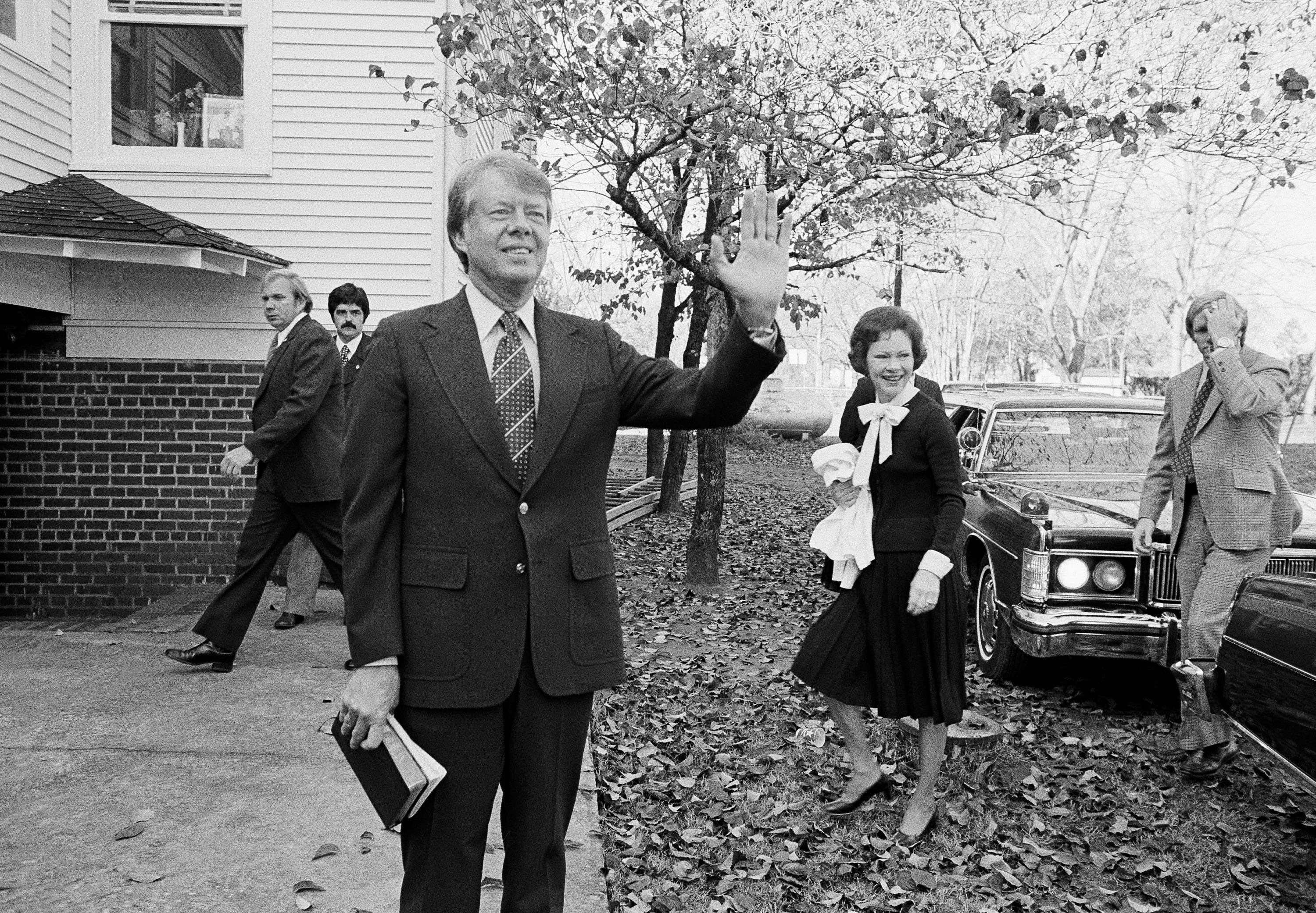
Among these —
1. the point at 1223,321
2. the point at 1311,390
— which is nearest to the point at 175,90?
the point at 1223,321

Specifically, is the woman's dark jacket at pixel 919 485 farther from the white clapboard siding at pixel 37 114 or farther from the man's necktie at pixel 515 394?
the white clapboard siding at pixel 37 114

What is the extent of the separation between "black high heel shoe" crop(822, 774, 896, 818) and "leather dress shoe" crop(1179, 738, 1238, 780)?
1.58 meters

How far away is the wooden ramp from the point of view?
1434 centimetres

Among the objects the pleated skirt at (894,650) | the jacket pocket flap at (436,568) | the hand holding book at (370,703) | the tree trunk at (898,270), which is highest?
the tree trunk at (898,270)

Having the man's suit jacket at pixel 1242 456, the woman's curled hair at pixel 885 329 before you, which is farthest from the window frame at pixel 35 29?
the man's suit jacket at pixel 1242 456

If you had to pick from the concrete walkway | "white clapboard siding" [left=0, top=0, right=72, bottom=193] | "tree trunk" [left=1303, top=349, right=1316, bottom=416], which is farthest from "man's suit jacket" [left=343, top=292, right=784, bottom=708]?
"tree trunk" [left=1303, top=349, right=1316, bottom=416]

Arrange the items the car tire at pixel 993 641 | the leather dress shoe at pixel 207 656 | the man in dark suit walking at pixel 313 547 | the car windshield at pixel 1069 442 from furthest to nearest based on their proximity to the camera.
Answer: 1. the car windshield at pixel 1069 442
2. the man in dark suit walking at pixel 313 547
3. the car tire at pixel 993 641
4. the leather dress shoe at pixel 207 656

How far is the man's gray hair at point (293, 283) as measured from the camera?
6.75 metres

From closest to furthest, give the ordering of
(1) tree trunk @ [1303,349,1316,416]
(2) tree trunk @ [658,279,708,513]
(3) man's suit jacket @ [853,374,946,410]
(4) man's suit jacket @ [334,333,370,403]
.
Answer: (3) man's suit jacket @ [853,374,946,410]
(4) man's suit jacket @ [334,333,370,403]
(2) tree trunk @ [658,279,708,513]
(1) tree trunk @ [1303,349,1316,416]

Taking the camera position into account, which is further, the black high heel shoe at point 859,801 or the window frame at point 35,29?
the window frame at point 35,29

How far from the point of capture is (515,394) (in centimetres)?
282

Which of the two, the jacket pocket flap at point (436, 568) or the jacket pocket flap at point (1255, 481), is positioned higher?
the jacket pocket flap at point (1255, 481)

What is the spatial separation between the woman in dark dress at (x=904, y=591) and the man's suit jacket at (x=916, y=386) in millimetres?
314

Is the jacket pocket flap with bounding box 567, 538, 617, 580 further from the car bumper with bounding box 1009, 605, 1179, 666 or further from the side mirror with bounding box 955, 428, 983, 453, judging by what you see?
the side mirror with bounding box 955, 428, 983, 453
